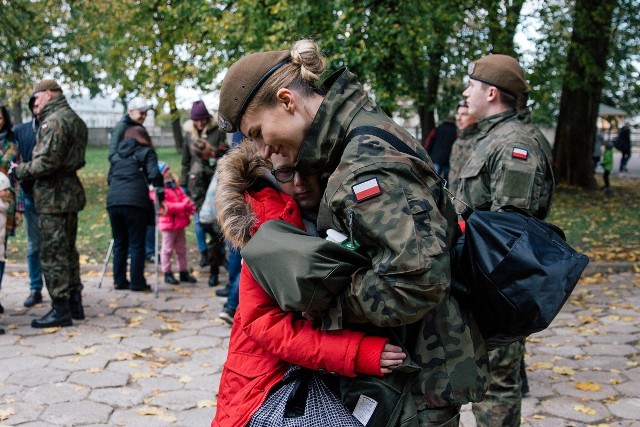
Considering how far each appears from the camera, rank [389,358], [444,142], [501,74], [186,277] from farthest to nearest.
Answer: [444,142] → [186,277] → [501,74] → [389,358]

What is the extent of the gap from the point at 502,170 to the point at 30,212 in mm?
5259

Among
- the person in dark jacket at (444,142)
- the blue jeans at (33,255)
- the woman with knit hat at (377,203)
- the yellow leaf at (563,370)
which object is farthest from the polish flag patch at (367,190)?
the person in dark jacket at (444,142)

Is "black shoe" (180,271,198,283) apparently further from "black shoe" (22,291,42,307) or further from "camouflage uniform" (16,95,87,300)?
"camouflage uniform" (16,95,87,300)

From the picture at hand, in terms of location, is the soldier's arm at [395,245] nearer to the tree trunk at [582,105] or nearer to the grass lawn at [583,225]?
the grass lawn at [583,225]

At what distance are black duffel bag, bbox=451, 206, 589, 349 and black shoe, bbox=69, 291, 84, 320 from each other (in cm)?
552

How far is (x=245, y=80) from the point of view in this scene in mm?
2080

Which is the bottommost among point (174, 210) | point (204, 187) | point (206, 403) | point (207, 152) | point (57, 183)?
point (206, 403)

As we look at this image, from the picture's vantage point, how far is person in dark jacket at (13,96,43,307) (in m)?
7.06

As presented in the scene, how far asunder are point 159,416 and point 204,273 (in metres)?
4.73

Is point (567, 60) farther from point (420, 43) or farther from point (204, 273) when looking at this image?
point (204, 273)

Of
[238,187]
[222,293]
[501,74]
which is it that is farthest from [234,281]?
[238,187]

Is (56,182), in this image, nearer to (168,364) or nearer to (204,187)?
(168,364)

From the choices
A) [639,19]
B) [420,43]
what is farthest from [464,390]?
[639,19]

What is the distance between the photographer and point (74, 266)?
22.2 ft
